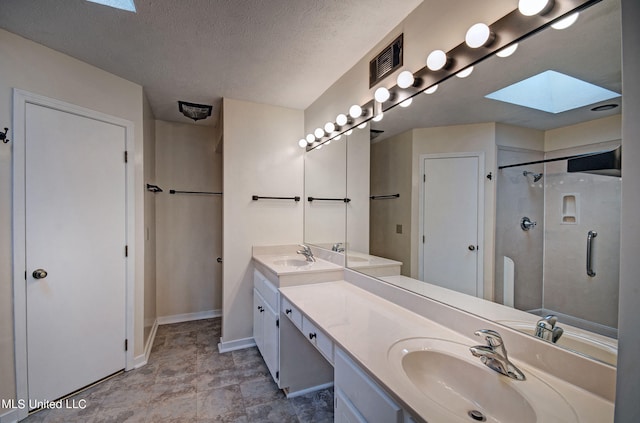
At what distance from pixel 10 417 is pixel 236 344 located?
148 centimetres

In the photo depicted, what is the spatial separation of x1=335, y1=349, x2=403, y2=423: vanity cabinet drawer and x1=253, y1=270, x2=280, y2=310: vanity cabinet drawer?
0.89 m

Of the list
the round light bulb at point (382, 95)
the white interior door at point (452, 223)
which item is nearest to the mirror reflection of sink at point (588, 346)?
the white interior door at point (452, 223)

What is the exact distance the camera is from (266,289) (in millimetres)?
2191

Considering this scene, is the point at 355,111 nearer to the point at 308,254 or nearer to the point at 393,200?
the point at 393,200

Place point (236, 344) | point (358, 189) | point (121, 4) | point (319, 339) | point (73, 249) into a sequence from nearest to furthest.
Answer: point (319, 339) < point (121, 4) < point (73, 249) < point (358, 189) < point (236, 344)

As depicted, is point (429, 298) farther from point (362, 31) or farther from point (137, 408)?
point (137, 408)

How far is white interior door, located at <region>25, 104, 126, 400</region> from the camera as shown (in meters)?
1.80

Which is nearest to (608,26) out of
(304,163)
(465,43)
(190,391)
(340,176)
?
(465,43)

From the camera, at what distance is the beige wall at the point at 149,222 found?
8.50ft

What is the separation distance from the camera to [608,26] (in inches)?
31.9

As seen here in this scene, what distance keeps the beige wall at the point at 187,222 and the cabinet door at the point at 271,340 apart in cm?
166

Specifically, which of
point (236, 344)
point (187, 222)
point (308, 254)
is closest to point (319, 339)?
point (308, 254)

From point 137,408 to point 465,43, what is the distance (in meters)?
2.89

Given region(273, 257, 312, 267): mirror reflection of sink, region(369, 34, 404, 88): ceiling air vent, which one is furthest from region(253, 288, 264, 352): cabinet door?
region(369, 34, 404, 88): ceiling air vent
